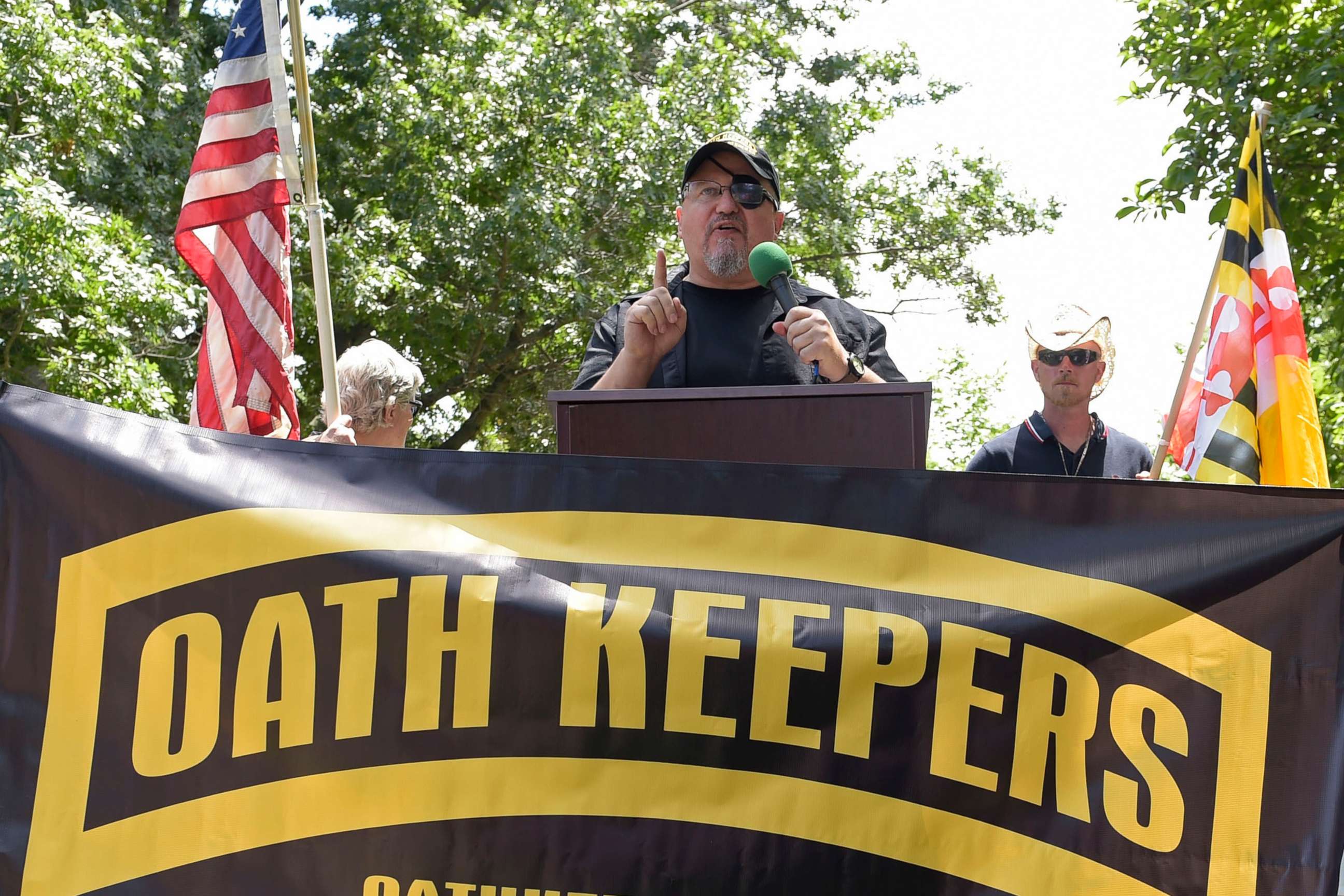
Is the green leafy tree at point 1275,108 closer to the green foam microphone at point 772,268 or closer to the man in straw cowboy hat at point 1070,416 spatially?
the man in straw cowboy hat at point 1070,416

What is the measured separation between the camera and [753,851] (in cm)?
229

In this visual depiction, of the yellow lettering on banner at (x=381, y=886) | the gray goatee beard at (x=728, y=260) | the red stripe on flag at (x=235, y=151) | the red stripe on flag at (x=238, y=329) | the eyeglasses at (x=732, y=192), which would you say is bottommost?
the yellow lettering on banner at (x=381, y=886)

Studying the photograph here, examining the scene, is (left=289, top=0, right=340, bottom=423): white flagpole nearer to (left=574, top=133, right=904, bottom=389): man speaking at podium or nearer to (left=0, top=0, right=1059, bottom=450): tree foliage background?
(left=574, top=133, right=904, bottom=389): man speaking at podium

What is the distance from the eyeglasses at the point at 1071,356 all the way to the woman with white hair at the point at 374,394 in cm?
200

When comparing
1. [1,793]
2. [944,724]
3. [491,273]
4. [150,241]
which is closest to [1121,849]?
[944,724]

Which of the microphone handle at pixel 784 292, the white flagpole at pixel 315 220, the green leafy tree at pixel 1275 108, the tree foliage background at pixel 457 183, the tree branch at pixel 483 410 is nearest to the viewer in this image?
the microphone handle at pixel 784 292

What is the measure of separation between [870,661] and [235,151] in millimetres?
2537

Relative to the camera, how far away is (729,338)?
3389 mm

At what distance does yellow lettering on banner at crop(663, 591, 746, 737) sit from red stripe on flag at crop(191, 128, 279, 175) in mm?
2210

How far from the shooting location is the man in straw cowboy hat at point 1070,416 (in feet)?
13.8

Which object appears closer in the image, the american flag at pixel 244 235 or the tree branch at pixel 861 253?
the american flag at pixel 244 235

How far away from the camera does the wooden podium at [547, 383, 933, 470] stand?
2.53 meters

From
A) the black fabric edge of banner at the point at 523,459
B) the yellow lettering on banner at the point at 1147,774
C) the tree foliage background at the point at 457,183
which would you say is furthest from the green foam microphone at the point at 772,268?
the tree foliage background at the point at 457,183

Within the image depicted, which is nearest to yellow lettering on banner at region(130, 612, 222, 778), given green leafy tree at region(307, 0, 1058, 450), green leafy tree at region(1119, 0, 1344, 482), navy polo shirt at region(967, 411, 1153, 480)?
navy polo shirt at region(967, 411, 1153, 480)
